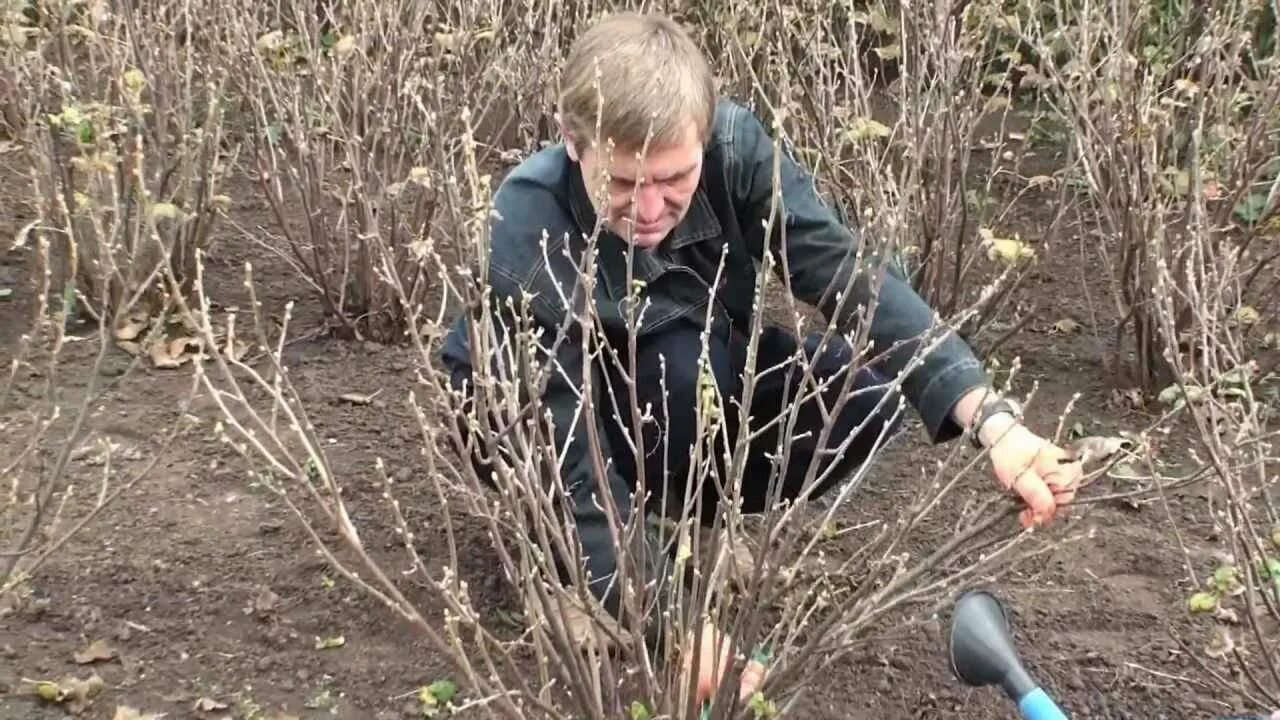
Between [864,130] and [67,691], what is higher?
[864,130]

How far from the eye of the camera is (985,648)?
1586mm

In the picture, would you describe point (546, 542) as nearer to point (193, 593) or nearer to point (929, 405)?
point (929, 405)

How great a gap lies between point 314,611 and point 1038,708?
1.33m

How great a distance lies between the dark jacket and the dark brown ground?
0.52m

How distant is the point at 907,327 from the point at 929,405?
6.1 inches

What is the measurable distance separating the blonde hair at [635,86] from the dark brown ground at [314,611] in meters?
0.92

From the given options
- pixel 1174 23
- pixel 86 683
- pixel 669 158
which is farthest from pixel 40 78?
pixel 1174 23

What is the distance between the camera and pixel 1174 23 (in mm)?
3922

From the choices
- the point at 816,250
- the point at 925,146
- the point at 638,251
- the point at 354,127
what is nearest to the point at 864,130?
the point at 925,146

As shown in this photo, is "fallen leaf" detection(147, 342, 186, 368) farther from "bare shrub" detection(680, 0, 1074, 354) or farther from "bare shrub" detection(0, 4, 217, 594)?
"bare shrub" detection(680, 0, 1074, 354)

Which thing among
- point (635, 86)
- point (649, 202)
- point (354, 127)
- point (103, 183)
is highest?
point (635, 86)

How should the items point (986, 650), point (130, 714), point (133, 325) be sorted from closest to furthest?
point (986, 650) → point (130, 714) → point (133, 325)

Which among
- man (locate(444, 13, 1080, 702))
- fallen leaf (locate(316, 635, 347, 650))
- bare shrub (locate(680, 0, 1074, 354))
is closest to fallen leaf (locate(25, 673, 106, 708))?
fallen leaf (locate(316, 635, 347, 650))

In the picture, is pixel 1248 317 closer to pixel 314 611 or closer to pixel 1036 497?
pixel 1036 497
